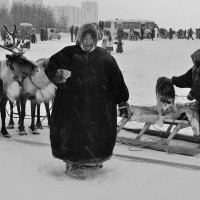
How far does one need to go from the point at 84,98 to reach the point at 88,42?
21.9 inches

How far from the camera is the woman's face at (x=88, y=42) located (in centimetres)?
448

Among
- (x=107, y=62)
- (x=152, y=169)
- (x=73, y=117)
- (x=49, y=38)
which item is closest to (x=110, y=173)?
(x=152, y=169)

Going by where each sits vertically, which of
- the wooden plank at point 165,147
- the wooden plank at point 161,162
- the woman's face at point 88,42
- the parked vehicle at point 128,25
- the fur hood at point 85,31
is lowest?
the wooden plank at point 161,162

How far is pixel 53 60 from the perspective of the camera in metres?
4.59

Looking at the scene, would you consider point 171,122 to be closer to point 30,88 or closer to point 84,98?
point 84,98

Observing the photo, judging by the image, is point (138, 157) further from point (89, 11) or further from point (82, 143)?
point (89, 11)

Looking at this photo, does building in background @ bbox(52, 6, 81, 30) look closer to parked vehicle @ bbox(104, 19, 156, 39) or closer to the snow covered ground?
parked vehicle @ bbox(104, 19, 156, 39)

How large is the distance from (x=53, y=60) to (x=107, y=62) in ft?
1.81

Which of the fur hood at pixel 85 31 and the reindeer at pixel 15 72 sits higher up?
the fur hood at pixel 85 31

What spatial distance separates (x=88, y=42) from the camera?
4.48 metres

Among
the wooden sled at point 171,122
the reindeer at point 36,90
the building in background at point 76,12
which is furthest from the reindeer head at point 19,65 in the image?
the building in background at point 76,12

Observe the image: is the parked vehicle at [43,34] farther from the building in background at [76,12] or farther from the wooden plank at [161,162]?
the building in background at [76,12]

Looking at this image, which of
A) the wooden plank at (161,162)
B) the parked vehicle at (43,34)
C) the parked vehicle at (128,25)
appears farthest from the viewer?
the parked vehicle at (128,25)

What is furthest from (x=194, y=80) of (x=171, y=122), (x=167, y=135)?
(x=167, y=135)
